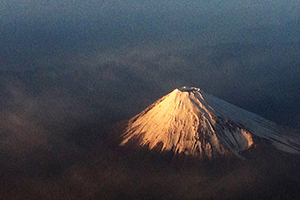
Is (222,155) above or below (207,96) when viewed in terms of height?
below

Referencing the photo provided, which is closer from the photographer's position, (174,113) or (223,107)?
(174,113)

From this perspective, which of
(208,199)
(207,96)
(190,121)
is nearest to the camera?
(208,199)

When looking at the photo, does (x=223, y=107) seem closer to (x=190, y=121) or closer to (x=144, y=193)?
(x=190, y=121)

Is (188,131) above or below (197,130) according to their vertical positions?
below

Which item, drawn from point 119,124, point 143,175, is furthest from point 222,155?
point 119,124

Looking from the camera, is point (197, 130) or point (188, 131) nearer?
point (197, 130)

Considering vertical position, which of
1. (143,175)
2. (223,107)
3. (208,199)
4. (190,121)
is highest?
(223,107)

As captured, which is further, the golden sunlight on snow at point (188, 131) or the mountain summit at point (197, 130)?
the mountain summit at point (197, 130)

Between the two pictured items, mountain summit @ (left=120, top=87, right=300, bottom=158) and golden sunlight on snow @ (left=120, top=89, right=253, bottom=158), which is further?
mountain summit @ (left=120, top=87, right=300, bottom=158)
